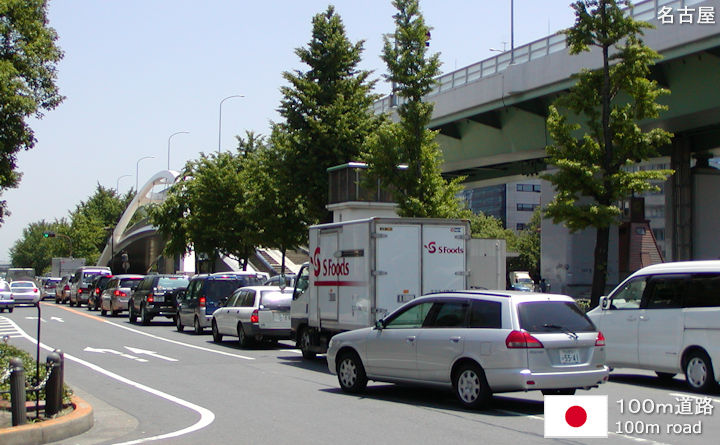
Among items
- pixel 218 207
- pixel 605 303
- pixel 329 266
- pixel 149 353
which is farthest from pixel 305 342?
pixel 218 207

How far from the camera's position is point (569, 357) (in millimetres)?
11523

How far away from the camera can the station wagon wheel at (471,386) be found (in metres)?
11.5

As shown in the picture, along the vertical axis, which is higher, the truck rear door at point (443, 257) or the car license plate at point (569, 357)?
the truck rear door at point (443, 257)

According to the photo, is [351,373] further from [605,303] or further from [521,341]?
[605,303]

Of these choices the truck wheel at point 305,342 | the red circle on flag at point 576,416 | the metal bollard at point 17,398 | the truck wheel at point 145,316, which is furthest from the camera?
the truck wheel at point 145,316

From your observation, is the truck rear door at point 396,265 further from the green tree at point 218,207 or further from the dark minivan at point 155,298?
the green tree at point 218,207

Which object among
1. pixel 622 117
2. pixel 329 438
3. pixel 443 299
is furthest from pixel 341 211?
pixel 329 438

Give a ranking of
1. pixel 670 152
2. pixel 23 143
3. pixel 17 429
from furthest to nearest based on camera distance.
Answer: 1. pixel 670 152
2. pixel 23 143
3. pixel 17 429

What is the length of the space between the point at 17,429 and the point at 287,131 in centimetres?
2850

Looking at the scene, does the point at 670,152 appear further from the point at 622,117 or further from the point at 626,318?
the point at 626,318

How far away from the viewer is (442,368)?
12133 mm

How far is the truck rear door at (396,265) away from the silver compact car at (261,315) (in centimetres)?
586

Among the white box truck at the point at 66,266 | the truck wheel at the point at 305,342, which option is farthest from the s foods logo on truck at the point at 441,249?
the white box truck at the point at 66,266

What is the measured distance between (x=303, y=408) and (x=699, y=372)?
649cm
